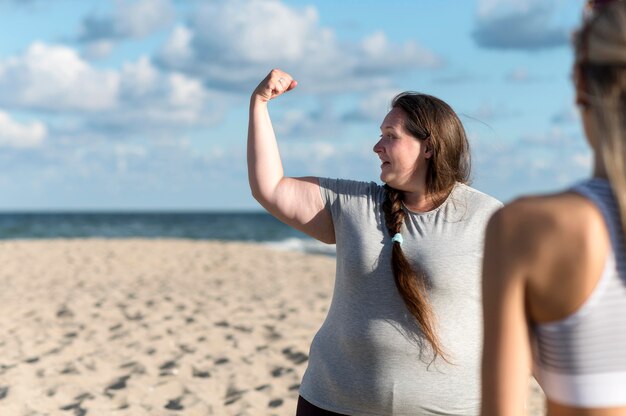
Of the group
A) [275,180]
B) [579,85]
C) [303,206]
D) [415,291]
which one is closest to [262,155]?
[275,180]

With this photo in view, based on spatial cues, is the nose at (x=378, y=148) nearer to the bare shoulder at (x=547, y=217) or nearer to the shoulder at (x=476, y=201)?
the shoulder at (x=476, y=201)

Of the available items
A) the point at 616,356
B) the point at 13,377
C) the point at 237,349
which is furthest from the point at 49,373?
the point at 616,356

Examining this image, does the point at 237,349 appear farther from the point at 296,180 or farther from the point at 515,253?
the point at 515,253

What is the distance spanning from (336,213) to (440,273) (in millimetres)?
417

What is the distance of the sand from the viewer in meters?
5.88

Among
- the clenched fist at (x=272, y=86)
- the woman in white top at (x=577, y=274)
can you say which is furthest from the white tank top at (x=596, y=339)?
the clenched fist at (x=272, y=86)

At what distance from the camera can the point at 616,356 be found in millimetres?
1258

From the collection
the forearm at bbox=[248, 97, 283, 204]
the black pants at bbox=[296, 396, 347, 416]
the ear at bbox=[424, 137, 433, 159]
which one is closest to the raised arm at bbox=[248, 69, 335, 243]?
the forearm at bbox=[248, 97, 283, 204]

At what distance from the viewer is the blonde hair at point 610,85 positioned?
1188mm

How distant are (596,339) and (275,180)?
1.66 meters

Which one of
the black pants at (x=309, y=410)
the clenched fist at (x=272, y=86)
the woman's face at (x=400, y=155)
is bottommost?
the black pants at (x=309, y=410)

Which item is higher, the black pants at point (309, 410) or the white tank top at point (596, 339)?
the white tank top at point (596, 339)

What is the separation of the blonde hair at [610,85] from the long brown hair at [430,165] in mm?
1475

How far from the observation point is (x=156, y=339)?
25.0ft
